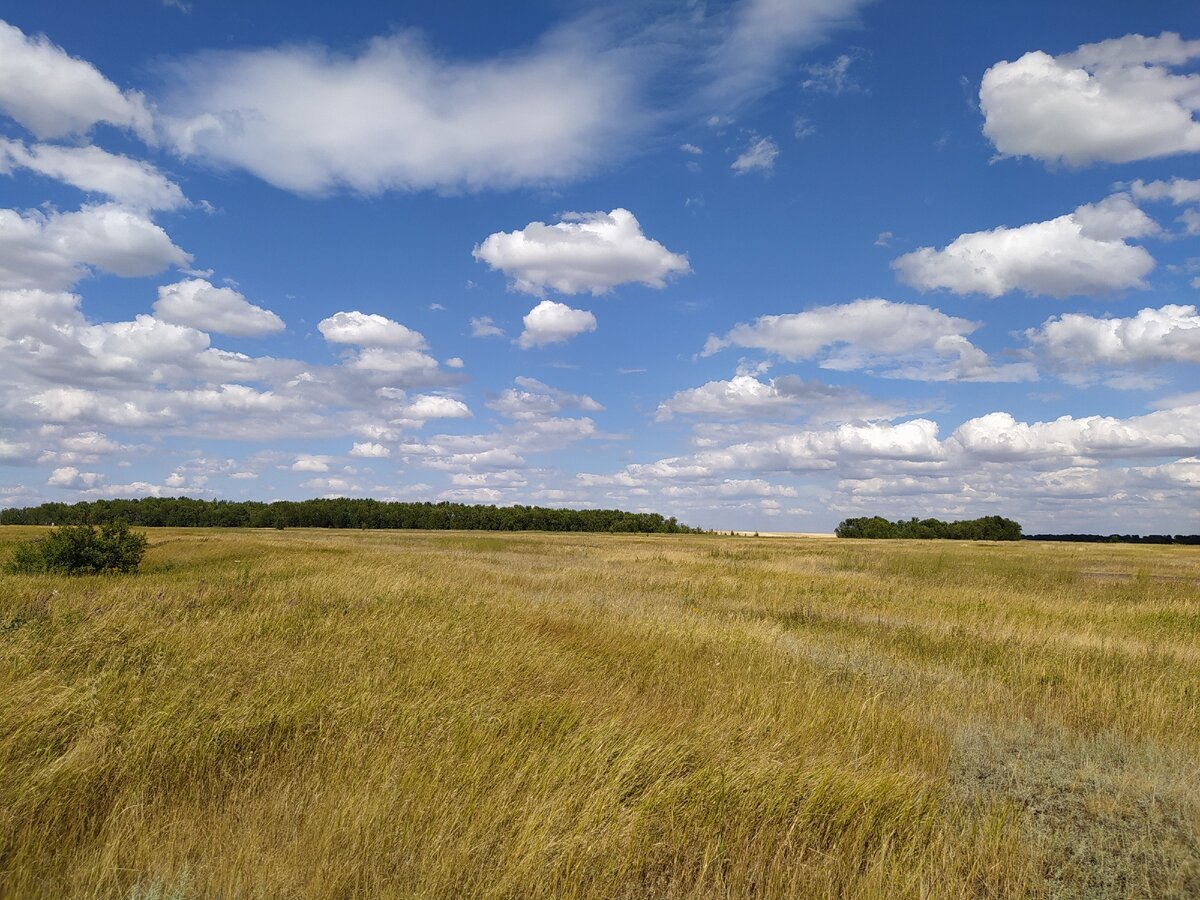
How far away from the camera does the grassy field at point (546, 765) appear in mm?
3857

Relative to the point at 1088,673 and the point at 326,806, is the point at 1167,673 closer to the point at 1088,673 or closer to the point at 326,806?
the point at 1088,673

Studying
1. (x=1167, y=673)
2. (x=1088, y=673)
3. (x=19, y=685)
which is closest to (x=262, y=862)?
(x=19, y=685)

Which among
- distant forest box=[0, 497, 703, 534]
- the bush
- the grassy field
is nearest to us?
the grassy field

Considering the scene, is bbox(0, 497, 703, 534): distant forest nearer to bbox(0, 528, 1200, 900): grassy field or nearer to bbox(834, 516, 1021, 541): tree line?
bbox(834, 516, 1021, 541): tree line

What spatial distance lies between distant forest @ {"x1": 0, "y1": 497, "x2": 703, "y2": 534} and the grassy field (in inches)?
4595

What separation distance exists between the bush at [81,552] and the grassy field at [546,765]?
14022mm

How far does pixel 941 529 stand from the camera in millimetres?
142000

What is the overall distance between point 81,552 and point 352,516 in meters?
117

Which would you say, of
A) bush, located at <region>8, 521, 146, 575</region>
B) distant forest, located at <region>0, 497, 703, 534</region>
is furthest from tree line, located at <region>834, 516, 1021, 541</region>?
bush, located at <region>8, 521, 146, 575</region>

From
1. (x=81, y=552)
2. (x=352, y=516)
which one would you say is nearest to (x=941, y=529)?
(x=352, y=516)

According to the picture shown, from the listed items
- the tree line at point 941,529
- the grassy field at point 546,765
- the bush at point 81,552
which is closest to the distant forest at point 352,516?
the tree line at point 941,529

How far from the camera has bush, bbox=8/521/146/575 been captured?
21688mm

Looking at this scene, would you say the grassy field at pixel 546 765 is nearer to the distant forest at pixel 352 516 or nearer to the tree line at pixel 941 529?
the distant forest at pixel 352 516

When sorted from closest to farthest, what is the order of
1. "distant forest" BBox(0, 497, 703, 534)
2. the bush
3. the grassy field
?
A: the grassy field < the bush < "distant forest" BBox(0, 497, 703, 534)
